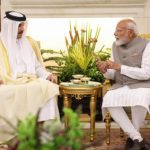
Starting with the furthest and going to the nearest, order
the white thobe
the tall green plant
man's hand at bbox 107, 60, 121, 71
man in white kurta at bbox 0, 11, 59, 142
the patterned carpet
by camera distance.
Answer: the tall green plant < the white thobe < the patterned carpet < man's hand at bbox 107, 60, 121, 71 < man in white kurta at bbox 0, 11, 59, 142

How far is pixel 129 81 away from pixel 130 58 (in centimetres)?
25

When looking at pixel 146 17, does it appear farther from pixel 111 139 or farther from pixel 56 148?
pixel 56 148

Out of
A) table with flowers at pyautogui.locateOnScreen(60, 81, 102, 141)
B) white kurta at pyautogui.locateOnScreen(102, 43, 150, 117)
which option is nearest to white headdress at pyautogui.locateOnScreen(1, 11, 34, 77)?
table with flowers at pyautogui.locateOnScreen(60, 81, 102, 141)

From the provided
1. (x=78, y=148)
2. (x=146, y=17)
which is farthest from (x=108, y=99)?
(x=78, y=148)

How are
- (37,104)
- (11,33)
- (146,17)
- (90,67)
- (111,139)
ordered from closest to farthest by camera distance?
(37,104)
(11,33)
(111,139)
(90,67)
(146,17)

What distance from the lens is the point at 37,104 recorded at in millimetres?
3926

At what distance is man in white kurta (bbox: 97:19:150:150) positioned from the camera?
3906 millimetres

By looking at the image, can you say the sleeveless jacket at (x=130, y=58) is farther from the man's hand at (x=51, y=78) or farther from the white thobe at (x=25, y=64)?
the white thobe at (x=25, y=64)

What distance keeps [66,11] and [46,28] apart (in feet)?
1.45

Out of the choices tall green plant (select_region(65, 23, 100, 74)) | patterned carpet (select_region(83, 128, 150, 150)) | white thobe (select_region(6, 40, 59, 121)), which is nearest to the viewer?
patterned carpet (select_region(83, 128, 150, 150))

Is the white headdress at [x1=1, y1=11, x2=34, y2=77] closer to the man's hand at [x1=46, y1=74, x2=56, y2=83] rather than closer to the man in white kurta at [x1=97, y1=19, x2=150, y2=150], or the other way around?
the man's hand at [x1=46, y1=74, x2=56, y2=83]

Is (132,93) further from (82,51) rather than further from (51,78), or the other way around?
(82,51)

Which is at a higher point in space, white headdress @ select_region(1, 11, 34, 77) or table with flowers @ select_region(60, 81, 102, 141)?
white headdress @ select_region(1, 11, 34, 77)

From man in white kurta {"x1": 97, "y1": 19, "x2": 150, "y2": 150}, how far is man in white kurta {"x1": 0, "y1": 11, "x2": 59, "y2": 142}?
1.92 ft
